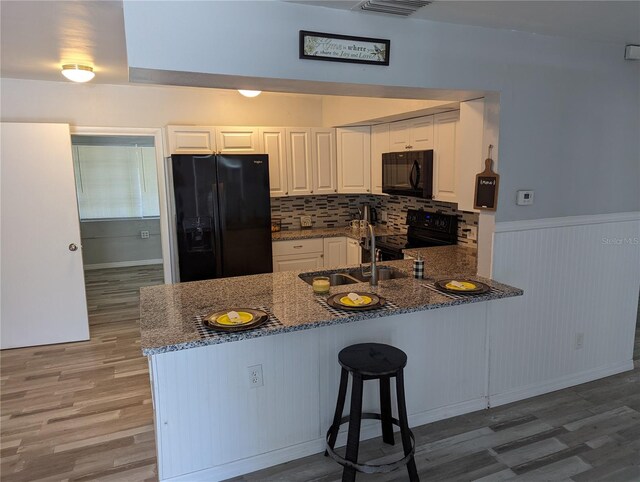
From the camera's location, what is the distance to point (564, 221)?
291cm

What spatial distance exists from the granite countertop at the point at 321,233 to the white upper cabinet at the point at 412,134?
977 mm

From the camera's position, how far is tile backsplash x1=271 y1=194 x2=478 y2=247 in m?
4.84

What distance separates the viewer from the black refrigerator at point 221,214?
397 centimetres

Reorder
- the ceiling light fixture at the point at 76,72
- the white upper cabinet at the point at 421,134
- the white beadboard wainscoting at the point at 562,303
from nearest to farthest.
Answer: the white beadboard wainscoting at the point at 562,303, the ceiling light fixture at the point at 76,72, the white upper cabinet at the point at 421,134

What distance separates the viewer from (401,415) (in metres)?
2.08

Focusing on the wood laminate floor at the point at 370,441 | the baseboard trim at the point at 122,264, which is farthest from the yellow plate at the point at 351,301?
the baseboard trim at the point at 122,264

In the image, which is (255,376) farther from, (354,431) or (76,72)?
(76,72)

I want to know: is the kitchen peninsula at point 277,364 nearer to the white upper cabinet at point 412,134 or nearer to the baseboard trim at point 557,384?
the baseboard trim at point 557,384

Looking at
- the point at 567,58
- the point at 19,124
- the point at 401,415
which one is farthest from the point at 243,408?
the point at 19,124

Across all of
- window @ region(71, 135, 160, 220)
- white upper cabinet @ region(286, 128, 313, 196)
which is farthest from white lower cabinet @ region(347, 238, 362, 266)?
window @ region(71, 135, 160, 220)

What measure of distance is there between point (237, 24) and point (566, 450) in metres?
2.81

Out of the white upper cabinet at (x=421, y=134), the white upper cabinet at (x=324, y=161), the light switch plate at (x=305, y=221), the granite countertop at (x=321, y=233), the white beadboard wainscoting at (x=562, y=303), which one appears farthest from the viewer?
the light switch plate at (x=305, y=221)

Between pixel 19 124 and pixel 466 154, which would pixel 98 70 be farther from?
pixel 466 154

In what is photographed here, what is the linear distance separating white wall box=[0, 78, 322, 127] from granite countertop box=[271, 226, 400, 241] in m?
1.23
